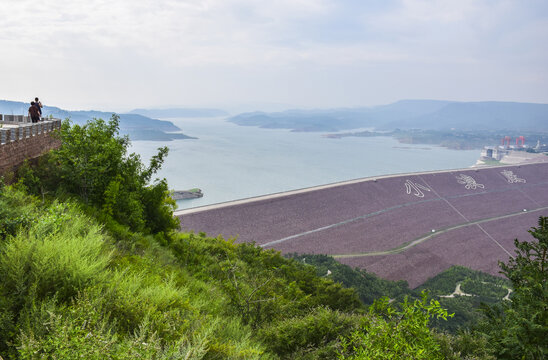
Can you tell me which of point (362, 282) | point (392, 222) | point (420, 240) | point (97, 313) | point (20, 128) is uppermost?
point (20, 128)

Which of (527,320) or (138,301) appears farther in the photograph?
(527,320)

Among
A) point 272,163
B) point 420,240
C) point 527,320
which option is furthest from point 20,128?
point 272,163

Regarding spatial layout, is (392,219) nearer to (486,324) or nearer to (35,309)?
(486,324)

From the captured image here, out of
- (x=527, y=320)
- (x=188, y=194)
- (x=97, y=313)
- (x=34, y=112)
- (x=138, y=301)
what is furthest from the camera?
(x=188, y=194)

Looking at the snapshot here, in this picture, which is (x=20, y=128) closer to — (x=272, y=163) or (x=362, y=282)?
(x=362, y=282)

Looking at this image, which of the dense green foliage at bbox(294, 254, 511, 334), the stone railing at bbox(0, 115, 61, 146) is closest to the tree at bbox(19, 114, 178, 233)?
the stone railing at bbox(0, 115, 61, 146)

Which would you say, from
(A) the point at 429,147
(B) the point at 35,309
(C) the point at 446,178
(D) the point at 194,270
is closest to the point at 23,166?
(D) the point at 194,270

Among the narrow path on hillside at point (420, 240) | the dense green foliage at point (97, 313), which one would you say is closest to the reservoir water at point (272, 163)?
the narrow path on hillside at point (420, 240)
